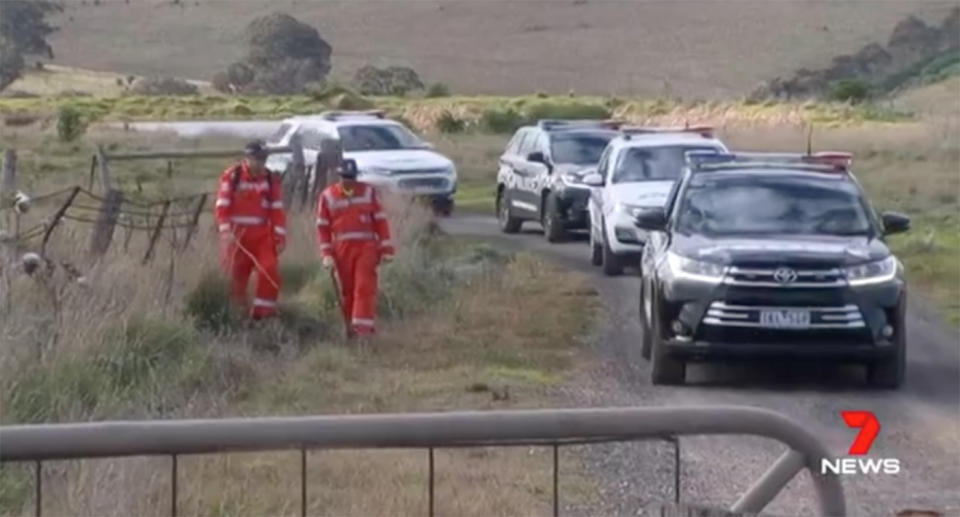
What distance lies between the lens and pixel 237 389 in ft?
43.4

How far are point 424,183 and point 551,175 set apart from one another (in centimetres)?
283

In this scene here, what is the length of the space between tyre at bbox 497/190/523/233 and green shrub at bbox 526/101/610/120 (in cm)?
2751

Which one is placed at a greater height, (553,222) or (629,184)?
(629,184)

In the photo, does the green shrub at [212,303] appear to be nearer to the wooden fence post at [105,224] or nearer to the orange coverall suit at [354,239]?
the wooden fence post at [105,224]

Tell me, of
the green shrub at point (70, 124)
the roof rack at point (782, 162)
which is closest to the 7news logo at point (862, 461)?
the roof rack at point (782, 162)

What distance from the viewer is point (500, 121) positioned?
195ft

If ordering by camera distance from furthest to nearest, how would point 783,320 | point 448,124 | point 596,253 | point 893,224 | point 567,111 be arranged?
point 567,111 → point 448,124 → point 596,253 → point 893,224 → point 783,320

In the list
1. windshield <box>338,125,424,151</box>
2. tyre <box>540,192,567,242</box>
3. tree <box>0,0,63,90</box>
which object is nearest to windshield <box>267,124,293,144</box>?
windshield <box>338,125,424,151</box>

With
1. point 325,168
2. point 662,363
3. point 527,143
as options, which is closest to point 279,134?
point 527,143

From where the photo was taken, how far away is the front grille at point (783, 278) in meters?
14.1

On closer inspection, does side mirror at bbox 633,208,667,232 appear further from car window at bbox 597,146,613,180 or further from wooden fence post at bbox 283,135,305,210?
wooden fence post at bbox 283,135,305,210

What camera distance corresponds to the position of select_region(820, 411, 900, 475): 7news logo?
16.7ft

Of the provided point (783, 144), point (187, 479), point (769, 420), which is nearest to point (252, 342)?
point (187, 479)

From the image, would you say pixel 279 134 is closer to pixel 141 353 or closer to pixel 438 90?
pixel 141 353
